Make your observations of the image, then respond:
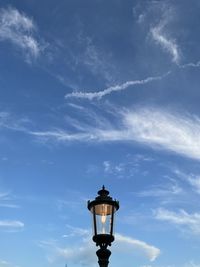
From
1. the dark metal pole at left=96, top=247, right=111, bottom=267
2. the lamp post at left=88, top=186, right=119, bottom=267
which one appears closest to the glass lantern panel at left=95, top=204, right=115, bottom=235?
the lamp post at left=88, top=186, right=119, bottom=267

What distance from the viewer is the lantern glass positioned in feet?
39.9

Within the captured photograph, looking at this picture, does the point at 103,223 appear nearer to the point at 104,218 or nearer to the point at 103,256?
the point at 104,218

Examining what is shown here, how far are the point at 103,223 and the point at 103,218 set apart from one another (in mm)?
133

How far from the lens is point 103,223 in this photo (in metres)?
12.2

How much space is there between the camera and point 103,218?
12203 millimetres

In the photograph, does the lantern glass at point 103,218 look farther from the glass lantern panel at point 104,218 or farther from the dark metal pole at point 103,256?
the dark metal pole at point 103,256

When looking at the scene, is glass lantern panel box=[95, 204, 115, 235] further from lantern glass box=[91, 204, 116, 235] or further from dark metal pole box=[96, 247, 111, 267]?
dark metal pole box=[96, 247, 111, 267]

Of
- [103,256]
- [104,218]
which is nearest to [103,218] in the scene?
[104,218]

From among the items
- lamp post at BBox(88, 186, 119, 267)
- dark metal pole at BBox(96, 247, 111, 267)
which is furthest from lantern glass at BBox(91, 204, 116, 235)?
dark metal pole at BBox(96, 247, 111, 267)

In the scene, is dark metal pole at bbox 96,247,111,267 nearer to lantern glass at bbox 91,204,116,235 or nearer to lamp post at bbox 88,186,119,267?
lamp post at bbox 88,186,119,267

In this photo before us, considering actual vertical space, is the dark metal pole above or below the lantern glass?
below

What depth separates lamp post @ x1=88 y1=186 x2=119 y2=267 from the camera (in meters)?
12.1

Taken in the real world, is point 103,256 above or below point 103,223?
below

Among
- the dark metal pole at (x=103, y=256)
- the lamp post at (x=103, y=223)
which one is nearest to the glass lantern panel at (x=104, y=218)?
the lamp post at (x=103, y=223)
